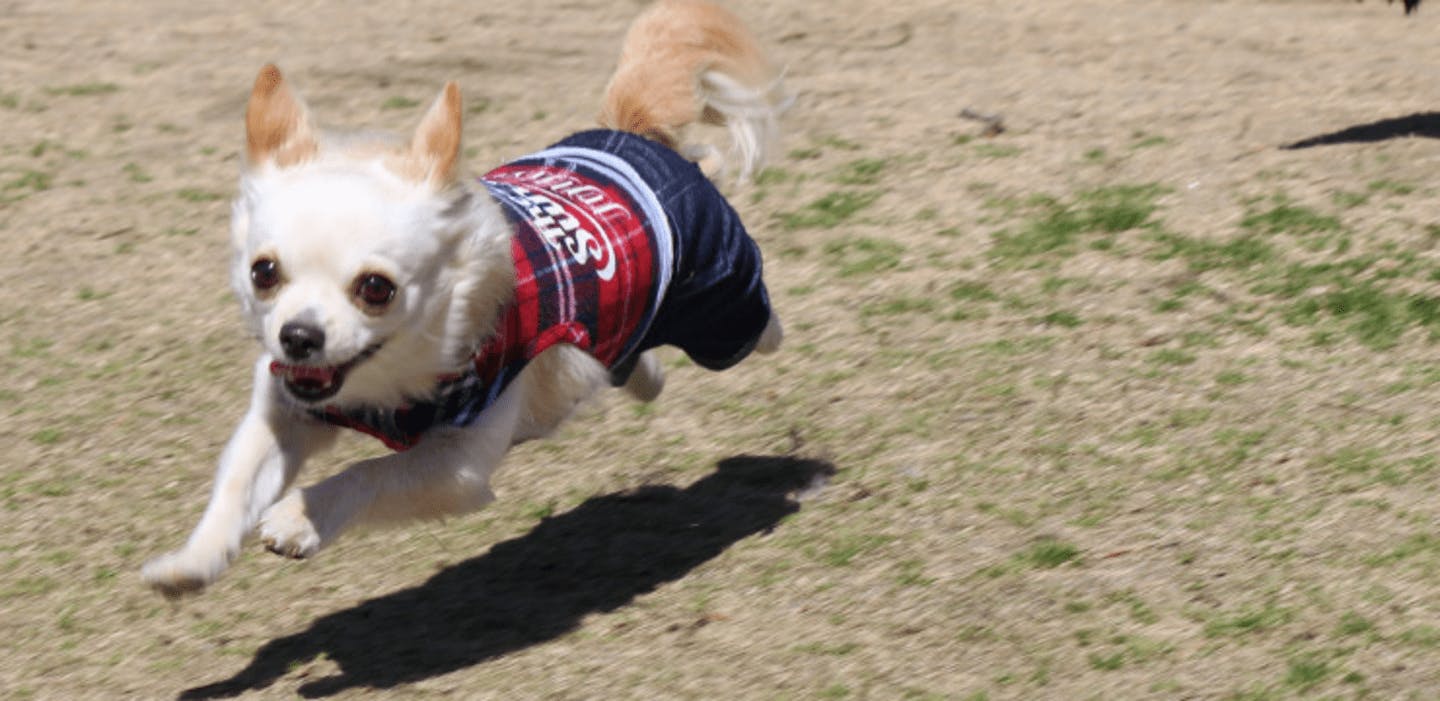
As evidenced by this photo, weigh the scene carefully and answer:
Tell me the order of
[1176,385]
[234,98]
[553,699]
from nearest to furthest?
[553,699]
[1176,385]
[234,98]

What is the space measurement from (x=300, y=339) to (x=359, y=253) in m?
0.21

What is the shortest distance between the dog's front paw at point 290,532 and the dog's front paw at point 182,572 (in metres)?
0.13

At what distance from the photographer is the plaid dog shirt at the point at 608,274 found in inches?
159

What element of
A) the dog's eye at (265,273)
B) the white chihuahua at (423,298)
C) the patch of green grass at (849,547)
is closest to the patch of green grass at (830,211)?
the white chihuahua at (423,298)

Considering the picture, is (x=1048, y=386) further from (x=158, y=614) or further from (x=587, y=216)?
(x=158, y=614)

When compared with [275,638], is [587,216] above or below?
above

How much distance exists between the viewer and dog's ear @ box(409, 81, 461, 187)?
3838 millimetres

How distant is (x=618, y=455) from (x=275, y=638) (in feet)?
4.03

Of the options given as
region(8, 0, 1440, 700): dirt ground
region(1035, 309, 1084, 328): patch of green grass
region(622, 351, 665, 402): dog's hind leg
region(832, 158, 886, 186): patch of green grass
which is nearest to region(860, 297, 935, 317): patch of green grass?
region(8, 0, 1440, 700): dirt ground

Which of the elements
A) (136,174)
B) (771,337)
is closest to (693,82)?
(771,337)

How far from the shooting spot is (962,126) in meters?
7.53

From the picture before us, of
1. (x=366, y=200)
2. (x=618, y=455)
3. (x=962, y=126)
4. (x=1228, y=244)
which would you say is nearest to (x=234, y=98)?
(x=962, y=126)

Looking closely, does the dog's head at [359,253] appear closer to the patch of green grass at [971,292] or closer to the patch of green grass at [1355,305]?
the patch of green grass at [971,292]

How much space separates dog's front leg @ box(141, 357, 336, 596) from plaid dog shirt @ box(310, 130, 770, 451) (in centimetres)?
11
